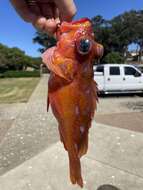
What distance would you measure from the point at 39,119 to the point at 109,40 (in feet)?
107

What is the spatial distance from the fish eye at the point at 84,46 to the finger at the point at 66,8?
0.46 ft

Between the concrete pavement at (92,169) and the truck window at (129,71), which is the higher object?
the truck window at (129,71)

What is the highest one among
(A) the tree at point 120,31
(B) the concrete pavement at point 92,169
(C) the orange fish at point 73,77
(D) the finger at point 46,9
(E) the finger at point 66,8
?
(A) the tree at point 120,31

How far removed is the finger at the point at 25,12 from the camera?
3.66ft

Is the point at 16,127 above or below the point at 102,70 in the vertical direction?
below

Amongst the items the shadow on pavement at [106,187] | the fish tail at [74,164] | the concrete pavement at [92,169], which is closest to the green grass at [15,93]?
the concrete pavement at [92,169]

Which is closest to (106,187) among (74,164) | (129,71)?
(74,164)

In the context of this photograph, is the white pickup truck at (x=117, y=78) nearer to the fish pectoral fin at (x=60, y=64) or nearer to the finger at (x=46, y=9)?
the finger at (x=46, y=9)

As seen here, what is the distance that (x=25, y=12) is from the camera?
114 cm

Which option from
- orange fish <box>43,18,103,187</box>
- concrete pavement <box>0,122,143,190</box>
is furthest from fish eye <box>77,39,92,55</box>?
concrete pavement <box>0,122,143,190</box>

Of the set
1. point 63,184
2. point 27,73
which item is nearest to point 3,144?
point 63,184

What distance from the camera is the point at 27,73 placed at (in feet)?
128

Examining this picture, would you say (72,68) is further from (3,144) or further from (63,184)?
(3,144)

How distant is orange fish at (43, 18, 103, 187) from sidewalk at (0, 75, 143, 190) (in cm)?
282
